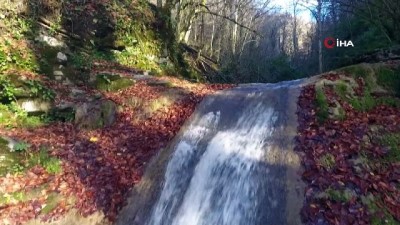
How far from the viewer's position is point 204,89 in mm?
11594

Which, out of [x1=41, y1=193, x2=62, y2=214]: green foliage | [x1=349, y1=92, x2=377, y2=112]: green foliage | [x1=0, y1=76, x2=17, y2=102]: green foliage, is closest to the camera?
[x1=41, y1=193, x2=62, y2=214]: green foliage

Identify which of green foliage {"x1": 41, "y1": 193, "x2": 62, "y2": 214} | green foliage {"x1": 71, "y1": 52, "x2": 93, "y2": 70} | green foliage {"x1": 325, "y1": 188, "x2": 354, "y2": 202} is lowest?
green foliage {"x1": 41, "y1": 193, "x2": 62, "y2": 214}

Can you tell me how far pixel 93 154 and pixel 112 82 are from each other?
155 inches

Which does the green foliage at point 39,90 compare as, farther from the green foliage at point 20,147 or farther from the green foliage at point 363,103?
the green foliage at point 363,103

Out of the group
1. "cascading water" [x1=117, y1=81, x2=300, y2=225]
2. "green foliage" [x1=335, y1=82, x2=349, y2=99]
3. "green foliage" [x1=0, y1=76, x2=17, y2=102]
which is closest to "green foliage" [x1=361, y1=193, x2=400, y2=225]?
"cascading water" [x1=117, y1=81, x2=300, y2=225]

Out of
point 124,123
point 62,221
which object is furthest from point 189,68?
point 62,221

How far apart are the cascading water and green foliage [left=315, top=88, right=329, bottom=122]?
58 cm

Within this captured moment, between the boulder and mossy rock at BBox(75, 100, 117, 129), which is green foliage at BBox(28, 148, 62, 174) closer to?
mossy rock at BBox(75, 100, 117, 129)

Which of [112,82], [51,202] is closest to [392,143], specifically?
[51,202]

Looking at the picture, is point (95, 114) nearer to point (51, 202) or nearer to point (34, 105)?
point (34, 105)

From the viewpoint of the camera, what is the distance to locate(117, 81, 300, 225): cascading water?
18.9ft

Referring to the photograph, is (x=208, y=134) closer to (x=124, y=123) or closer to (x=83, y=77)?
(x=124, y=123)

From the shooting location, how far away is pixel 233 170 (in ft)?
21.8

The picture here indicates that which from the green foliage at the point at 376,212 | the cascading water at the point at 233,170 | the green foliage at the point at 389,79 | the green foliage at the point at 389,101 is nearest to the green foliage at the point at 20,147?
the cascading water at the point at 233,170
